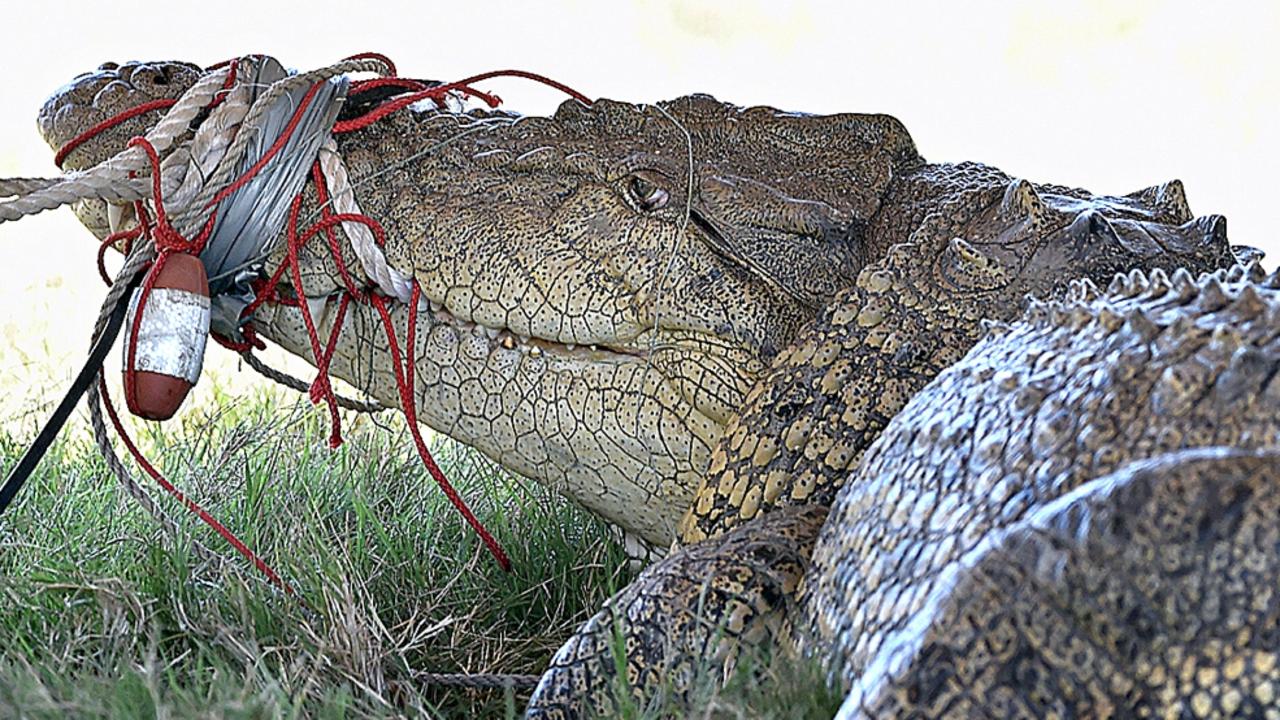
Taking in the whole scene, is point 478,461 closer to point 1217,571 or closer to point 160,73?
point 160,73

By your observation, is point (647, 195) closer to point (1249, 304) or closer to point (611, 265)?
point (611, 265)

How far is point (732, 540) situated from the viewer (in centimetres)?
195

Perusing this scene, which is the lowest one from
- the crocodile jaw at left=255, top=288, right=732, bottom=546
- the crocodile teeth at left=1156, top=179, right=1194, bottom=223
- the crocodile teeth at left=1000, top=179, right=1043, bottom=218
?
the crocodile jaw at left=255, top=288, right=732, bottom=546

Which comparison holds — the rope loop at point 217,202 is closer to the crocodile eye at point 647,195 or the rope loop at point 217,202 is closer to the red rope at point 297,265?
A: the red rope at point 297,265

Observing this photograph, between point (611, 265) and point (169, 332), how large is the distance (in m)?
0.77

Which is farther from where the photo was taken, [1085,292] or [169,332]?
[169,332]

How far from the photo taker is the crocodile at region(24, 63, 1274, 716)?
7.11 feet

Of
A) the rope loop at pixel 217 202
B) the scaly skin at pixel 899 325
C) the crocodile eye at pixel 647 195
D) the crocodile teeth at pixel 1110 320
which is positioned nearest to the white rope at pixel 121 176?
the rope loop at pixel 217 202

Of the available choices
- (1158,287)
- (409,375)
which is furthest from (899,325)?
(409,375)

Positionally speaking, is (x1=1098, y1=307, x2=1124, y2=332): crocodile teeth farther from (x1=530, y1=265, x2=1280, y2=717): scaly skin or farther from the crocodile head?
the crocodile head

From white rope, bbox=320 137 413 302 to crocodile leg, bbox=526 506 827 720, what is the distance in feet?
3.00

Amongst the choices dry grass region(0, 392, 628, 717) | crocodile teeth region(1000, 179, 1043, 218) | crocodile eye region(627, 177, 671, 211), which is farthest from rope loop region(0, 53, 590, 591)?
crocodile teeth region(1000, 179, 1043, 218)

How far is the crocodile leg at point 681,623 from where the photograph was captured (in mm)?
1823

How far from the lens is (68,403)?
2520 millimetres
